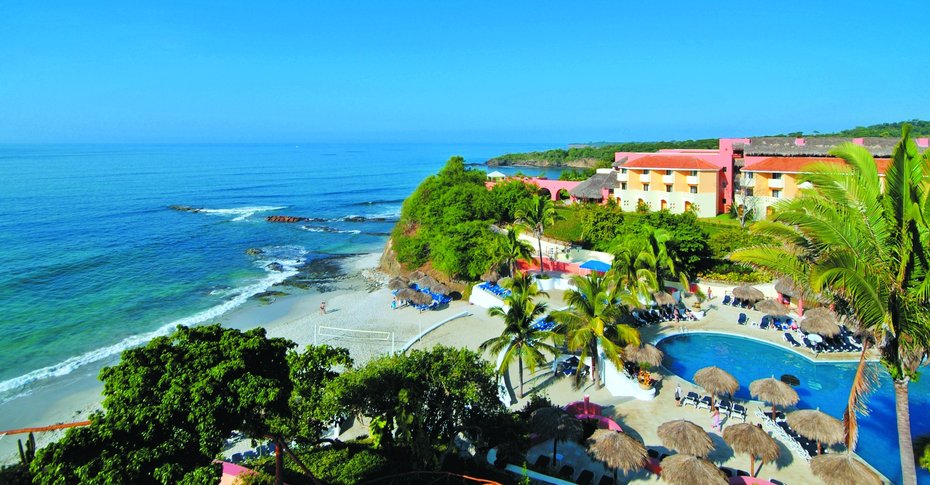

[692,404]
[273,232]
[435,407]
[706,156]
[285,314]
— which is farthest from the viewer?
[273,232]

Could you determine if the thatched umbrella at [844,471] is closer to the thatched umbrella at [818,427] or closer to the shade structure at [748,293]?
the thatched umbrella at [818,427]

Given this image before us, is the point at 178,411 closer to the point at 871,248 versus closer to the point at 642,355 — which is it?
the point at 871,248

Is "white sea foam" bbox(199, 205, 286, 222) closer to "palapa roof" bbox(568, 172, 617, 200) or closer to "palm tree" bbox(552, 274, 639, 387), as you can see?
"palapa roof" bbox(568, 172, 617, 200)

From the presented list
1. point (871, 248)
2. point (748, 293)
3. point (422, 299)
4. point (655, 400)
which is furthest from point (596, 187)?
point (871, 248)

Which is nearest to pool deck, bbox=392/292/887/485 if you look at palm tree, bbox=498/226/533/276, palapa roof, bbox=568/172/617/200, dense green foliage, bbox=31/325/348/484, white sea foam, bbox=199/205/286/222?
palm tree, bbox=498/226/533/276

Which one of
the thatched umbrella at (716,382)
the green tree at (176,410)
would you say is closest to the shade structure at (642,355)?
the thatched umbrella at (716,382)

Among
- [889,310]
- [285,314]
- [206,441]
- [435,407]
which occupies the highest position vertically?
[889,310]

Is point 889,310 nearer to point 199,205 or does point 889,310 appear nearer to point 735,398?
point 735,398

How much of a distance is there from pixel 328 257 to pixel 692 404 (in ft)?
123

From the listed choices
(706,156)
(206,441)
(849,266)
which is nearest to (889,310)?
(849,266)

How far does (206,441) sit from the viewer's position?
8.77 m

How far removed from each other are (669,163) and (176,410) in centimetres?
3932

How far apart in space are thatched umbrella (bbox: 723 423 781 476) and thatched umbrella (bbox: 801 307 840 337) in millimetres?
9702

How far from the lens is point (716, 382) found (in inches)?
651
